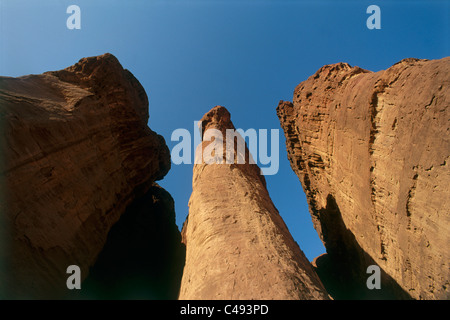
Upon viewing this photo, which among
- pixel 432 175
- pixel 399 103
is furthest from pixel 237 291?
pixel 399 103

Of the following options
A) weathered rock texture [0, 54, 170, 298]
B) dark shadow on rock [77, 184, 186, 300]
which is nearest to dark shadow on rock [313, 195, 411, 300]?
dark shadow on rock [77, 184, 186, 300]

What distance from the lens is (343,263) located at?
12.9 m

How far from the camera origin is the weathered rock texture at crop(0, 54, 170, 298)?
652 centimetres

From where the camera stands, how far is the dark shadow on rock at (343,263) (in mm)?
9387

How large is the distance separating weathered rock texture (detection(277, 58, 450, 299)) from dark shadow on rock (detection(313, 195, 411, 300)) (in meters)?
0.08

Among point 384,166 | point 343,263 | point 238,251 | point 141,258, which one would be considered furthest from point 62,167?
point 343,263

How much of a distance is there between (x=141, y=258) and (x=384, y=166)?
509 inches

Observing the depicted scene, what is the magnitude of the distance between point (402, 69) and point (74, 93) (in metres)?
12.0

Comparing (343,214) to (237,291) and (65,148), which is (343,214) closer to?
(237,291)

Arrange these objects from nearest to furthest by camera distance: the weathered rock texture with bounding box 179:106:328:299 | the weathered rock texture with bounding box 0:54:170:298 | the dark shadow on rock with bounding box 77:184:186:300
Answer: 1. the weathered rock texture with bounding box 179:106:328:299
2. the weathered rock texture with bounding box 0:54:170:298
3. the dark shadow on rock with bounding box 77:184:186:300

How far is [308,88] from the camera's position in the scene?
40.7 feet

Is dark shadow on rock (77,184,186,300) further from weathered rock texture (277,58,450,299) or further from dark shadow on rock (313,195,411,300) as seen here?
weathered rock texture (277,58,450,299)

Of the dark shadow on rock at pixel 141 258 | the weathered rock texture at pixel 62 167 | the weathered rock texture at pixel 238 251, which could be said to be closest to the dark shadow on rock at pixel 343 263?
the weathered rock texture at pixel 238 251

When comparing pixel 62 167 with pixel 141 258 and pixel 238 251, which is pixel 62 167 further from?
pixel 141 258
